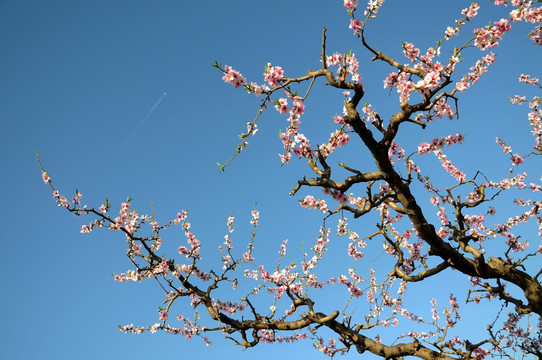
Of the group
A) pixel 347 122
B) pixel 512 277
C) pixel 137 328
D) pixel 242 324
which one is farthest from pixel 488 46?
pixel 137 328

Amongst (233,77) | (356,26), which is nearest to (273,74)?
(233,77)

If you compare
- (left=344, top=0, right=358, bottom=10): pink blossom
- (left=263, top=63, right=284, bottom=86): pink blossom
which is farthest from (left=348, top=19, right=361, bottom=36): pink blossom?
(left=263, top=63, right=284, bottom=86): pink blossom

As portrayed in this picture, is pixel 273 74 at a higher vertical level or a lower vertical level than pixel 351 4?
lower

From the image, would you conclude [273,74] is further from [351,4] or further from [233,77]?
[351,4]

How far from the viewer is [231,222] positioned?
10992 mm

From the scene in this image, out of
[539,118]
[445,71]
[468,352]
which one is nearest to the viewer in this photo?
[445,71]

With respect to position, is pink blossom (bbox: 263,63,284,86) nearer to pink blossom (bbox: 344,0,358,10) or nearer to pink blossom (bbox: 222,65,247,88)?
pink blossom (bbox: 222,65,247,88)

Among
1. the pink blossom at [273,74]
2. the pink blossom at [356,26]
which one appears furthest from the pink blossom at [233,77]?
the pink blossom at [356,26]

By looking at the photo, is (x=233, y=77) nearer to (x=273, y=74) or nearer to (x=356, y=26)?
(x=273, y=74)

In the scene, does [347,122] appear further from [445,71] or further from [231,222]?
[231,222]

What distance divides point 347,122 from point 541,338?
9.00 meters

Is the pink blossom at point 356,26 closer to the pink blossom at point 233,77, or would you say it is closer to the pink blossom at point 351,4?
the pink blossom at point 351,4

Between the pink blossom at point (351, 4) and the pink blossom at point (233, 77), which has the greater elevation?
the pink blossom at point (351, 4)

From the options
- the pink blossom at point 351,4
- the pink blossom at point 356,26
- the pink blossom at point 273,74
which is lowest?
the pink blossom at point 273,74
